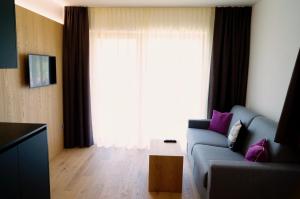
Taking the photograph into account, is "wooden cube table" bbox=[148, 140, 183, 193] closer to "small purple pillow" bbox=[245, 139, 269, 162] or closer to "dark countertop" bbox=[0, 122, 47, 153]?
"small purple pillow" bbox=[245, 139, 269, 162]

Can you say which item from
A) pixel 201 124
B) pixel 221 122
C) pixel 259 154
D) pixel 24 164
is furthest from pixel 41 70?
pixel 259 154

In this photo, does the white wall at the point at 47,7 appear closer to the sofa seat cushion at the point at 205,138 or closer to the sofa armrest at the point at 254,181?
the sofa seat cushion at the point at 205,138

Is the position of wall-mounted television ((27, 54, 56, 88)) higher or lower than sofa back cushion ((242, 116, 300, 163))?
higher

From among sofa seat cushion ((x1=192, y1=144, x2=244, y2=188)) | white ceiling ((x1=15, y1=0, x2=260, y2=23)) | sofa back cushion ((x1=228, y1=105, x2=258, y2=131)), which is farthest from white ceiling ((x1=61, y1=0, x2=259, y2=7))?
sofa seat cushion ((x1=192, y1=144, x2=244, y2=188))

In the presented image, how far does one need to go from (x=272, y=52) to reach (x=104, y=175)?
2868mm

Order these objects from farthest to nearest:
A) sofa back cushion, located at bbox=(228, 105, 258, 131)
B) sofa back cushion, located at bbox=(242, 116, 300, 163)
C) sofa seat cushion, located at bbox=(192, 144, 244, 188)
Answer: sofa back cushion, located at bbox=(228, 105, 258, 131), sofa seat cushion, located at bbox=(192, 144, 244, 188), sofa back cushion, located at bbox=(242, 116, 300, 163)

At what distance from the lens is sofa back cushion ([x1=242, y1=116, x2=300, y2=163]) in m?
2.25

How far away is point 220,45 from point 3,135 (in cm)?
347

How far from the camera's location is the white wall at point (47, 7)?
10.3ft

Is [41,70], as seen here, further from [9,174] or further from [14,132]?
[9,174]

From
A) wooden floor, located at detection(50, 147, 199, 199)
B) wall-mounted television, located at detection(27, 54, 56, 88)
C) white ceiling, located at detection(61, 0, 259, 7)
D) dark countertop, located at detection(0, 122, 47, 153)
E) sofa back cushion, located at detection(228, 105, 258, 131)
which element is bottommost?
wooden floor, located at detection(50, 147, 199, 199)

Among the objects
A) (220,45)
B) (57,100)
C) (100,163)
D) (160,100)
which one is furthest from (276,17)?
(57,100)

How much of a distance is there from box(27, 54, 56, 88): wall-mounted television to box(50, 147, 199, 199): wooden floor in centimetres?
128

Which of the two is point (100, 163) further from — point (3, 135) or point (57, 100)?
point (3, 135)
